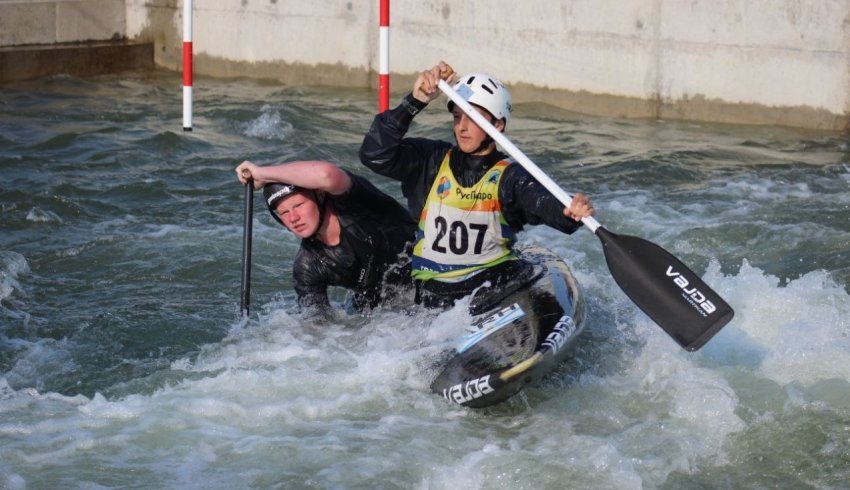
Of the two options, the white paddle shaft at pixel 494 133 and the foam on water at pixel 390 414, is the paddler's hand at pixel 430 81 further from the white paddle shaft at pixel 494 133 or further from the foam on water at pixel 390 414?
the foam on water at pixel 390 414

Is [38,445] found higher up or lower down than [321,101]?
lower down

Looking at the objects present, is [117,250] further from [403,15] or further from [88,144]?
[403,15]

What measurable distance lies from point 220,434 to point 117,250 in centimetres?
303

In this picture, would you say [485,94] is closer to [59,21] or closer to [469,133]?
[469,133]

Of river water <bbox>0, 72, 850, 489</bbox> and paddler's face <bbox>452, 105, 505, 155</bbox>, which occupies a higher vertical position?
paddler's face <bbox>452, 105, 505, 155</bbox>

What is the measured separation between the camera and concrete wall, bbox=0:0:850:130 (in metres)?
10.4

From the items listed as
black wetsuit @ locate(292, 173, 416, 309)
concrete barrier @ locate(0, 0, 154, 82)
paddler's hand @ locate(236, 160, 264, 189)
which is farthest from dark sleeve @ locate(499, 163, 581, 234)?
concrete barrier @ locate(0, 0, 154, 82)

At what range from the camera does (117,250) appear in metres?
7.75

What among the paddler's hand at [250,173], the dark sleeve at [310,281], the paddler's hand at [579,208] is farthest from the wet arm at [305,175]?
the paddler's hand at [579,208]

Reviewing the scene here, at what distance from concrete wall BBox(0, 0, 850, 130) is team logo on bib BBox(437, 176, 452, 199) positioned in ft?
19.3

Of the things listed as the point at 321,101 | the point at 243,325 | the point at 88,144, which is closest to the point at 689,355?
the point at 243,325

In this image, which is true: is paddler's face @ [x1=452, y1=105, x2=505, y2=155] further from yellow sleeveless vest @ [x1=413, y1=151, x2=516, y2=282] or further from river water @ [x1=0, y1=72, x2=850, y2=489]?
river water @ [x1=0, y1=72, x2=850, y2=489]

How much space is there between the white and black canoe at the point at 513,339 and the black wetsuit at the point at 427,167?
0.48 ft

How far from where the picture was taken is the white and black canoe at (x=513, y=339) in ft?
16.5
